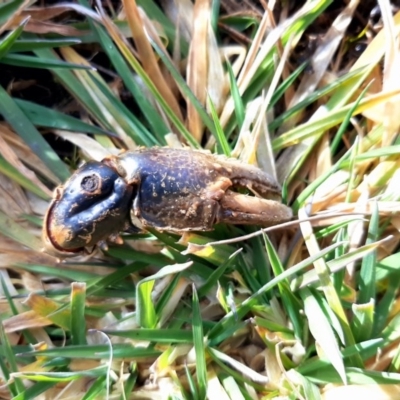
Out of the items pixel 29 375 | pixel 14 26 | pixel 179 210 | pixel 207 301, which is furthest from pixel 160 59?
pixel 29 375

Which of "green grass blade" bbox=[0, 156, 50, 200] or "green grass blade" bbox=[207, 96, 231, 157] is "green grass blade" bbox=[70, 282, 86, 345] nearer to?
"green grass blade" bbox=[0, 156, 50, 200]

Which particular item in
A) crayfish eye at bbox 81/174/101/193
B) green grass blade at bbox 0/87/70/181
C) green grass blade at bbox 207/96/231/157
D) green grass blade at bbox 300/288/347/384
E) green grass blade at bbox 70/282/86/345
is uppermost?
green grass blade at bbox 0/87/70/181

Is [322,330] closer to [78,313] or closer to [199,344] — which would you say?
[199,344]

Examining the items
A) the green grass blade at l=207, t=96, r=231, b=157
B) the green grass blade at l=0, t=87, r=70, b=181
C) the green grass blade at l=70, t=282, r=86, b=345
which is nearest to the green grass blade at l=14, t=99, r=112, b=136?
the green grass blade at l=0, t=87, r=70, b=181

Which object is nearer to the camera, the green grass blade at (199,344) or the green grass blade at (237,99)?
the green grass blade at (199,344)

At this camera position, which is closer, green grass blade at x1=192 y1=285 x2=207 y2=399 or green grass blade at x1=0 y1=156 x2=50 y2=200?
green grass blade at x1=192 y1=285 x2=207 y2=399

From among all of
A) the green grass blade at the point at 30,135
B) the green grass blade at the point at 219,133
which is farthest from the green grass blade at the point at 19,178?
the green grass blade at the point at 219,133

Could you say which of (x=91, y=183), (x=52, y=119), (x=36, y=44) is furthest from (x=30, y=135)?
(x=91, y=183)

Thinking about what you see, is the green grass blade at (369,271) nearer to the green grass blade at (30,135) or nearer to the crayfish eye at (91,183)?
the crayfish eye at (91,183)
